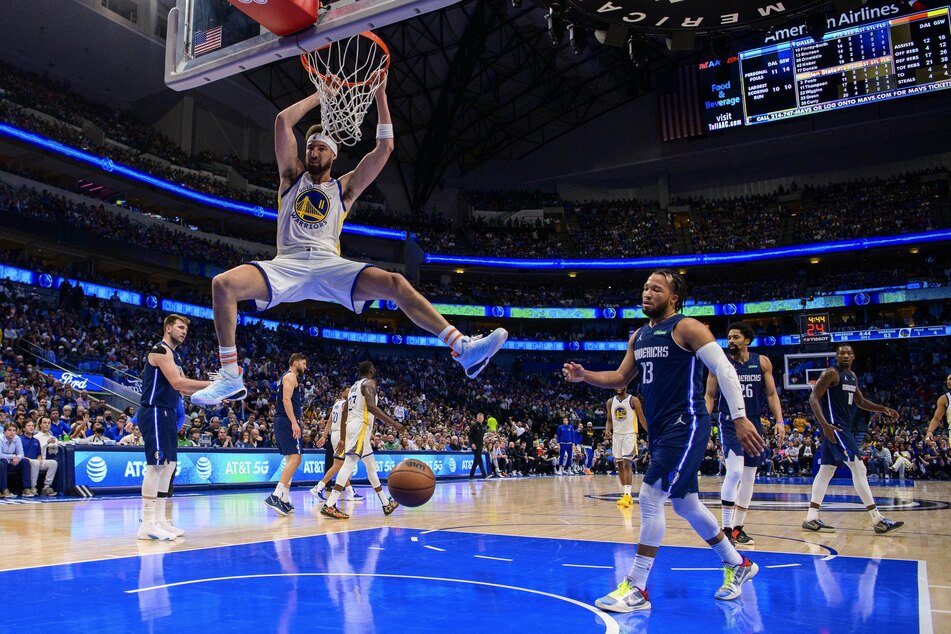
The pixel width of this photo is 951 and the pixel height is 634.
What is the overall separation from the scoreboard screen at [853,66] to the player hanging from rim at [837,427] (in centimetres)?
2585

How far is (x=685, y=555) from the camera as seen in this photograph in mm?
6734

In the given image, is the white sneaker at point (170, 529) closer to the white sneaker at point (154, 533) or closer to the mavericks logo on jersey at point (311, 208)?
the white sneaker at point (154, 533)

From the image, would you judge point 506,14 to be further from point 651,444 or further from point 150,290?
point 651,444

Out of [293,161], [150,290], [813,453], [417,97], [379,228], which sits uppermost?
[417,97]

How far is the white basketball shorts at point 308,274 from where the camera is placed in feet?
15.2

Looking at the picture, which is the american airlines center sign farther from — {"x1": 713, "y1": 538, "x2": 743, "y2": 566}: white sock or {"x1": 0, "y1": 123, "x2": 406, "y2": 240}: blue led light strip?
{"x1": 0, "y1": 123, "x2": 406, "y2": 240}: blue led light strip

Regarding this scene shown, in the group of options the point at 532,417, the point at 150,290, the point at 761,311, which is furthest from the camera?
the point at 761,311

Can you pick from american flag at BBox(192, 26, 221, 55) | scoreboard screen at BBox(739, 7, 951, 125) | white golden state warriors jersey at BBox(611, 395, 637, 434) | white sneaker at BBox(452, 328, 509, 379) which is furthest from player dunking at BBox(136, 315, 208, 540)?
scoreboard screen at BBox(739, 7, 951, 125)

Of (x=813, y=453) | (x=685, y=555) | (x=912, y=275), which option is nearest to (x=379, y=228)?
(x=813, y=453)

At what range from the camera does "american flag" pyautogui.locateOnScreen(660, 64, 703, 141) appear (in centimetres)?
3856

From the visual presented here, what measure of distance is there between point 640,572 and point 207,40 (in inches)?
226

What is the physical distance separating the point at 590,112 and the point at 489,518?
38346 millimetres

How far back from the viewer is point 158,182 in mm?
30828

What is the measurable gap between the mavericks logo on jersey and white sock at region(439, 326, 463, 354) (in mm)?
1111
